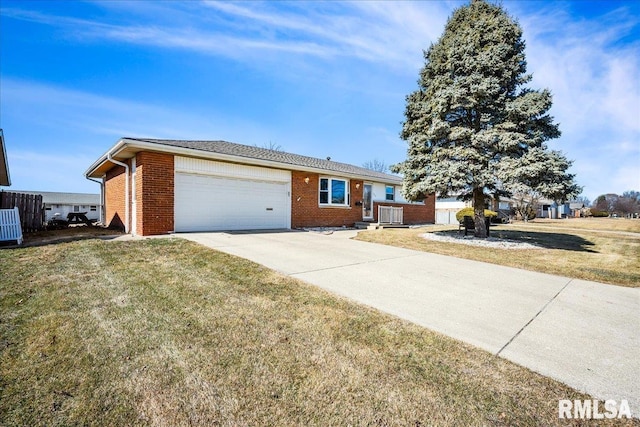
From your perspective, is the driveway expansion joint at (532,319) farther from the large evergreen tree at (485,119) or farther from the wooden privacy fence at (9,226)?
the wooden privacy fence at (9,226)

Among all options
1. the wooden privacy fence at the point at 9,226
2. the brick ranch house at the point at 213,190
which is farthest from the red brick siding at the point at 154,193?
the wooden privacy fence at the point at 9,226

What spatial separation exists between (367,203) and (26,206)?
16.2 m

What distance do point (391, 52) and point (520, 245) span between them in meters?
8.01

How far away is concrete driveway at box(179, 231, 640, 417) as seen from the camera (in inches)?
96.7

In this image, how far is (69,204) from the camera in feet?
125

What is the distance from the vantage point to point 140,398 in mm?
1902

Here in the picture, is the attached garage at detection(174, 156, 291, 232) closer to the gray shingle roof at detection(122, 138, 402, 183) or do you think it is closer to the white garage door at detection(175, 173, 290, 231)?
the white garage door at detection(175, 173, 290, 231)

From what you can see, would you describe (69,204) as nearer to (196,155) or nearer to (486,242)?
(196,155)

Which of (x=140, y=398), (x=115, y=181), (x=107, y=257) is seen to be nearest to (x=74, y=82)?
(x=115, y=181)

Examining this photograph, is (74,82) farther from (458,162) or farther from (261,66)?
(458,162)

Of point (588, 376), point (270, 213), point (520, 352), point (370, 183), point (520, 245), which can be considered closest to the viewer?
point (588, 376)

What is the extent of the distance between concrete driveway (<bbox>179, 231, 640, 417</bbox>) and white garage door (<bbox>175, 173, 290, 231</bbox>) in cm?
386

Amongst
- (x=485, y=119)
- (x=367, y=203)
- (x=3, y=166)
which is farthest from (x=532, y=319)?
(x=3, y=166)

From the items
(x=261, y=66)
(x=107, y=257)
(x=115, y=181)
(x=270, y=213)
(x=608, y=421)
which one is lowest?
(x=608, y=421)
